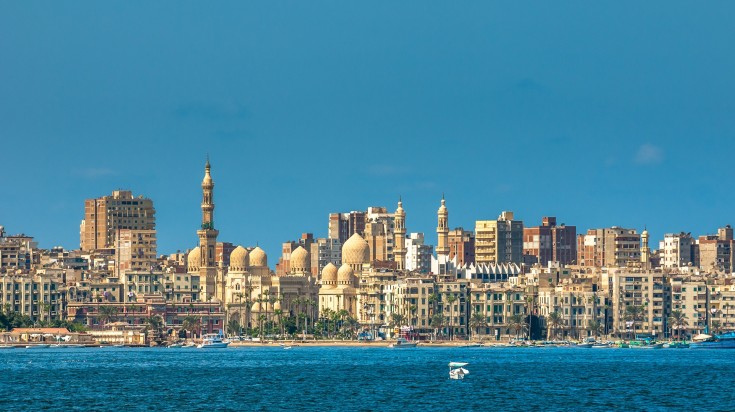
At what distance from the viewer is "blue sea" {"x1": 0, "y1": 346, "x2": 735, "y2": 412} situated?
104 meters

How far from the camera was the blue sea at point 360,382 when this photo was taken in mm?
104188

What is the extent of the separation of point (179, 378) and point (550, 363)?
41760 mm

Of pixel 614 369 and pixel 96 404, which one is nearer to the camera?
pixel 96 404

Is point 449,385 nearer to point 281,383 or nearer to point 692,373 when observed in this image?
point 281,383

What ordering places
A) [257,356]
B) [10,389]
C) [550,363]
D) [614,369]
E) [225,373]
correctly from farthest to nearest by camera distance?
[257,356]
[550,363]
[614,369]
[225,373]
[10,389]

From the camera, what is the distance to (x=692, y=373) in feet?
468

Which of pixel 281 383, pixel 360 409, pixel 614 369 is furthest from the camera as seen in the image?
pixel 614 369

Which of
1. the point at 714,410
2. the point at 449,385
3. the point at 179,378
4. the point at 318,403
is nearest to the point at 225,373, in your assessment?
the point at 179,378

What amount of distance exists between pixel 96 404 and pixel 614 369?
56884 millimetres

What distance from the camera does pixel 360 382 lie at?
126 meters

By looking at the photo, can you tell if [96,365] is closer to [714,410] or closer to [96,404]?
[96,404]

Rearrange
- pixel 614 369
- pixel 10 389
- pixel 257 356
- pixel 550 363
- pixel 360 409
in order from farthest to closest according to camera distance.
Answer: pixel 257 356
pixel 550 363
pixel 614 369
pixel 10 389
pixel 360 409

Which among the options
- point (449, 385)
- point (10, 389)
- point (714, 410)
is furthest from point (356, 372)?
point (714, 410)

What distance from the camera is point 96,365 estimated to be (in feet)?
497
